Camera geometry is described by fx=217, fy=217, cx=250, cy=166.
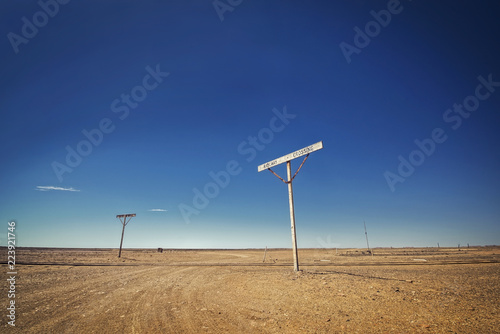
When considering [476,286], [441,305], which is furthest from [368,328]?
[476,286]

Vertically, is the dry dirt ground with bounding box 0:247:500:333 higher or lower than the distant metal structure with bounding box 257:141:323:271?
lower

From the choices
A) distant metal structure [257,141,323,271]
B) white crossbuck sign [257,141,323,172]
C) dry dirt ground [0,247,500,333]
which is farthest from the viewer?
distant metal structure [257,141,323,271]

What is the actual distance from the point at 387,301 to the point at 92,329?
7.90 meters

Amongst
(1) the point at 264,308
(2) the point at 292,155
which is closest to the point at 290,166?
(2) the point at 292,155

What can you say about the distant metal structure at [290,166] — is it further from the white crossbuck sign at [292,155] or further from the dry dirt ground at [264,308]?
the dry dirt ground at [264,308]

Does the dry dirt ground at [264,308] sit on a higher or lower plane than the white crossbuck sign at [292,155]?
lower

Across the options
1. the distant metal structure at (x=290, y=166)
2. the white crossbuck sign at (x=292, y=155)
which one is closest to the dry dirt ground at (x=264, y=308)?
the distant metal structure at (x=290, y=166)

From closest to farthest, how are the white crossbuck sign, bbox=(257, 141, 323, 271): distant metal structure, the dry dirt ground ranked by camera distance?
the dry dirt ground
the white crossbuck sign
bbox=(257, 141, 323, 271): distant metal structure

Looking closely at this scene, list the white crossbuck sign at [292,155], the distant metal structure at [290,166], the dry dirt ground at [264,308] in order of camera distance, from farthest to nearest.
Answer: the distant metal structure at [290,166], the white crossbuck sign at [292,155], the dry dirt ground at [264,308]

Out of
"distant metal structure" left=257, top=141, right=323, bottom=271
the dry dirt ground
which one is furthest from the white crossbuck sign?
the dry dirt ground

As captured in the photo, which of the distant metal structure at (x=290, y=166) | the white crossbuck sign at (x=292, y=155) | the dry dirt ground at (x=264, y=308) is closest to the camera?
the dry dirt ground at (x=264, y=308)

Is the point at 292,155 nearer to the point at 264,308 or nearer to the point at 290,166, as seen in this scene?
the point at 290,166

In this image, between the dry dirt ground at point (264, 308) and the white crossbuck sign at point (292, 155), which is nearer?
the dry dirt ground at point (264, 308)

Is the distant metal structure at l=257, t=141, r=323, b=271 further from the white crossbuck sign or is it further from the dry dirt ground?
the dry dirt ground
